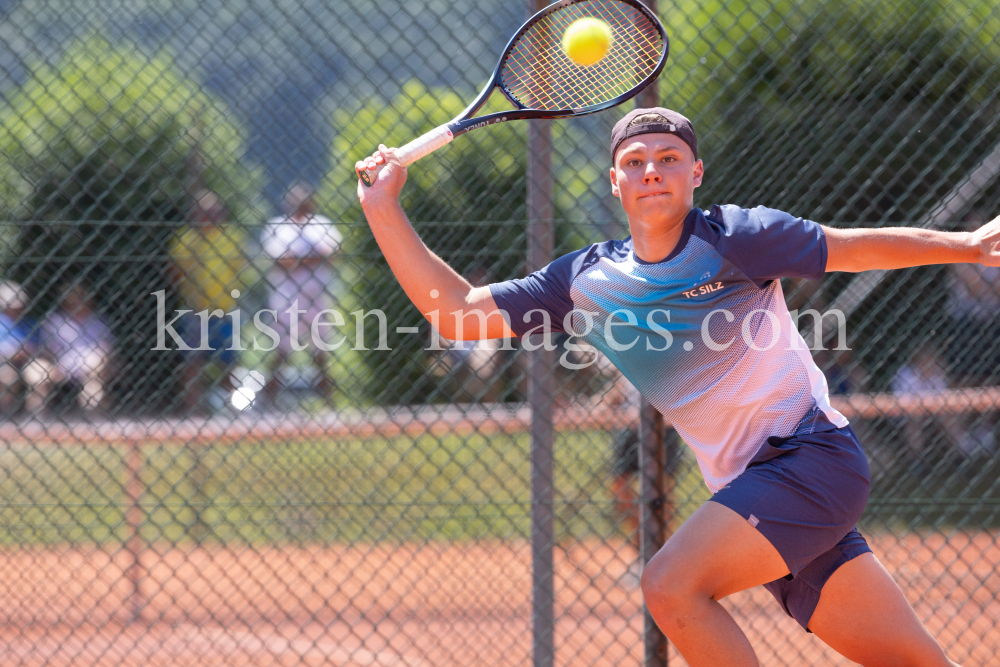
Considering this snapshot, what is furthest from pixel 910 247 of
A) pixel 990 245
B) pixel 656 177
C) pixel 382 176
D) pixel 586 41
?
pixel 382 176

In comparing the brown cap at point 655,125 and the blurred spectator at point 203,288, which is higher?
the blurred spectator at point 203,288

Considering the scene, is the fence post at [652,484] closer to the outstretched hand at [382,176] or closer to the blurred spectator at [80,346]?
the outstretched hand at [382,176]

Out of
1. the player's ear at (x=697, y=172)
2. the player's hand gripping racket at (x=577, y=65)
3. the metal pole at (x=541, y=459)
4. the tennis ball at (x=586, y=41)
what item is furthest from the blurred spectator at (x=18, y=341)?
the player's ear at (x=697, y=172)

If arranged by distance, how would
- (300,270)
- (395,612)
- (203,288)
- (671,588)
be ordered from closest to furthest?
(671,588) < (203,288) < (395,612) < (300,270)

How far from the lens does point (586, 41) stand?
102 inches

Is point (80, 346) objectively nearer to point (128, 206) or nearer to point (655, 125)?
point (128, 206)

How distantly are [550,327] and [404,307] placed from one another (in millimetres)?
1790

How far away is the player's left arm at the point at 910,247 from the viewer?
6.52 feet

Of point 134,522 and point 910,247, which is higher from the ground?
point 134,522

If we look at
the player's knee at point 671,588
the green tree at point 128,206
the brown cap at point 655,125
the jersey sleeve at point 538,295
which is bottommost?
the player's knee at point 671,588

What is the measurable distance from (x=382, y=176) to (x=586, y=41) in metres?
0.86

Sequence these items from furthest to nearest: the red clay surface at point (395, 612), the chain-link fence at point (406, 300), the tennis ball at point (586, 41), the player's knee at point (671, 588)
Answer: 1. the red clay surface at point (395, 612)
2. the chain-link fence at point (406, 300)
3. the tennis ball at point (586, 41)
4. the player's knee at point (671, 588)

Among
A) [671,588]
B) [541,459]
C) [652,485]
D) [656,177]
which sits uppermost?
[656,177]

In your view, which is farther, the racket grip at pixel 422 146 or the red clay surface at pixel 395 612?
the red clay surface at pixel 395 612
